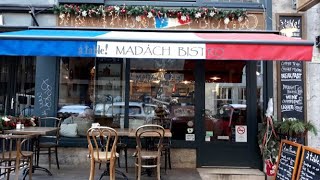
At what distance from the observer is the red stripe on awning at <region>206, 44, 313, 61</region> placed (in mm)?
5691

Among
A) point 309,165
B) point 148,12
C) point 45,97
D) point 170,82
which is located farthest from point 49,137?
point 309,165

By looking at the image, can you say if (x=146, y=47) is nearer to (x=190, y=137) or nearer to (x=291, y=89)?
(x=190, y=137)

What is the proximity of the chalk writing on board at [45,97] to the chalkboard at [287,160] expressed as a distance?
15.0 ft

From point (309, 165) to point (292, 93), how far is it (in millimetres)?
2360

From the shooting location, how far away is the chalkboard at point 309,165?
5141 millimetres

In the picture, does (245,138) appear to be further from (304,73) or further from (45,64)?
(45,64)

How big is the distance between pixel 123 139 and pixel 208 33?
9.03 feet

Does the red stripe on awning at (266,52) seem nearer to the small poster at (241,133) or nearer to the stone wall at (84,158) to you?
the small poster at (241,133)

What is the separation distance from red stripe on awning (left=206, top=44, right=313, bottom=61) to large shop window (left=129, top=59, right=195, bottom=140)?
6.53ft

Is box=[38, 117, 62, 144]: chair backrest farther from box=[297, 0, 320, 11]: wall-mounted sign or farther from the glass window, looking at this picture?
box=[297, 0, 320, 11]: wall-mounted sign

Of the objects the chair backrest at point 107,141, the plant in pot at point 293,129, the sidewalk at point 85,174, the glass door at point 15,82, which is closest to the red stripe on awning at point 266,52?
the plant in pot at point 293,129

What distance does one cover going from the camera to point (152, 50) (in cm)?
579

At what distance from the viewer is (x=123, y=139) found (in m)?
7.50

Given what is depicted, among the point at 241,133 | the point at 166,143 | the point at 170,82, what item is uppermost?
the point at 170,82
